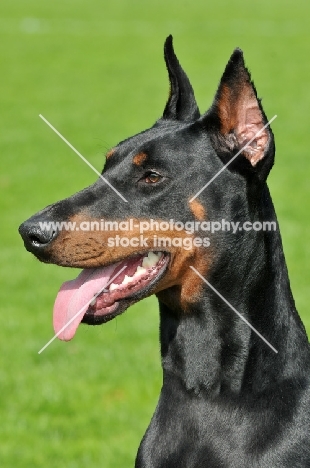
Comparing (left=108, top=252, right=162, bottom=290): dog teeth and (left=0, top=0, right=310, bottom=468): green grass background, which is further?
(left=0, top=0, right=310, bottom=468): green grass background

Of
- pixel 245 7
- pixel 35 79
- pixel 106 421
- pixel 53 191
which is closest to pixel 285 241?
pixel 53 191

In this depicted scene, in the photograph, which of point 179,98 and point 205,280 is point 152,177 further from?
point 179,98

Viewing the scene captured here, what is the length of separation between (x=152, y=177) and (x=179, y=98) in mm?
875

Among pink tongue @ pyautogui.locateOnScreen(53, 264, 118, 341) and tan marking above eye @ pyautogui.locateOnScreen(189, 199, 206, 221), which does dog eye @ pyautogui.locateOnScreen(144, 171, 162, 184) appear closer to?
tan marking above eye @ pyautogui.locateOnScreen(189, 199, 206, 221)

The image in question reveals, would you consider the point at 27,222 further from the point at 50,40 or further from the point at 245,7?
the point at 245,7

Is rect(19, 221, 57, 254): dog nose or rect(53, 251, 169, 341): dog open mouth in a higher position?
rect(19, 221, 57, 254): dog nose

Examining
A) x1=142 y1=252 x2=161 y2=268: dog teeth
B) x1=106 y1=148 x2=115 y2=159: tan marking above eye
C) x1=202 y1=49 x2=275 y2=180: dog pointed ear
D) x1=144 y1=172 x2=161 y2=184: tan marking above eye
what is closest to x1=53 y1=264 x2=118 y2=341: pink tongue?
x1=142 y1=252 x2=161 y2=268: dog teeth

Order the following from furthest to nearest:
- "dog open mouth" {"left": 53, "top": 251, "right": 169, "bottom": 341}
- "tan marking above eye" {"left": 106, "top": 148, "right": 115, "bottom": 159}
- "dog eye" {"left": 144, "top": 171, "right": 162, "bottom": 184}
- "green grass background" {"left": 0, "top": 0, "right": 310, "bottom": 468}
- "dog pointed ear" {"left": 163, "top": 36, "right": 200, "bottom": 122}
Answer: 1. "green grass background" {"left": 0, "top": 0, "right": 310, "bottom": 468}
2. "dog pointed ear" {"left": 163, "top": 36, "right": 200, "bottom": 122}
3. "tan marking above eye" {"left": 106, "top": 148, "right": 115, "bottom": 159}
4. "dog eye" {"left": 144, "top": 171, "right": 162, "bottom": 184}
5. "dog open mouth" {"left": 53, "top": 251, "right": 169, "bottom": 341}

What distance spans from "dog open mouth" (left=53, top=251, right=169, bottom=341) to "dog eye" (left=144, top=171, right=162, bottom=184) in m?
0.35

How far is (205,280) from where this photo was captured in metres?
4.11

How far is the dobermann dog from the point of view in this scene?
13.0 feet

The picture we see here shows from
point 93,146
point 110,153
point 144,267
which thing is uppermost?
point 93,146

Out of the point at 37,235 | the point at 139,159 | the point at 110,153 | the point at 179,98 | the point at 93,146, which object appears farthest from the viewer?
the point at 93,146

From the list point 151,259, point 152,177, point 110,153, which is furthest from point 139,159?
point 151,259
